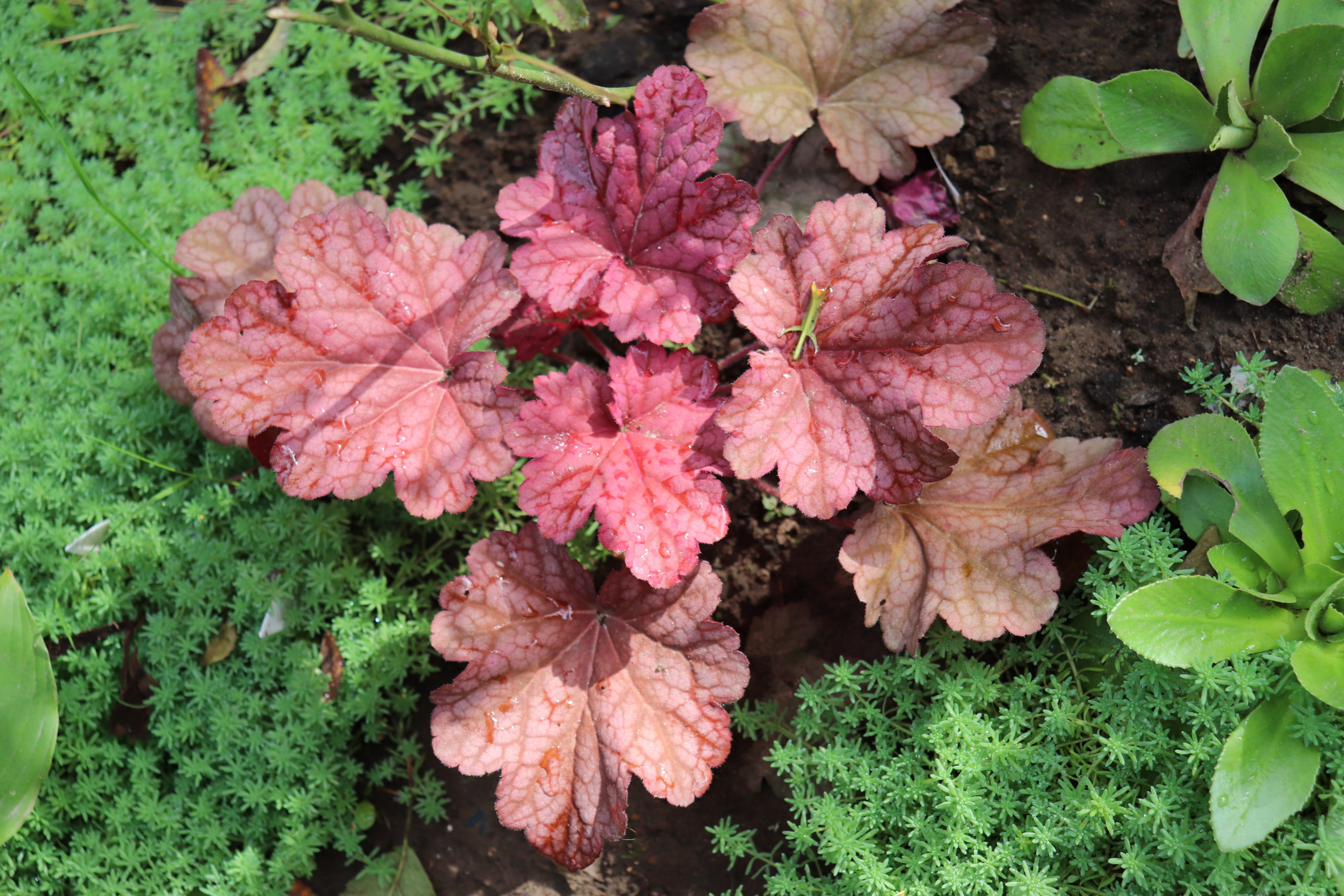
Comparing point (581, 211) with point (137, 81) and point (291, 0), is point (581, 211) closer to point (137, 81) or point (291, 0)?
point (291, 0)

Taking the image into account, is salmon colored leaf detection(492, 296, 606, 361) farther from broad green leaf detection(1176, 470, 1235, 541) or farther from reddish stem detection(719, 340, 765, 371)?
broad green leaf detection(1176, 470, 1235, 541)

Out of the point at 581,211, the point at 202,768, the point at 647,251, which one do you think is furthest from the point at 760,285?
the point at 202,768

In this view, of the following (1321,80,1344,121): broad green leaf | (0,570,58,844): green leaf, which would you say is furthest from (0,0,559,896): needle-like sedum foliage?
(1321,80,1344,121): broad green leaf

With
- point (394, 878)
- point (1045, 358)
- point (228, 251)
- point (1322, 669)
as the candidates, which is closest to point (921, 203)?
point (1045, 358)

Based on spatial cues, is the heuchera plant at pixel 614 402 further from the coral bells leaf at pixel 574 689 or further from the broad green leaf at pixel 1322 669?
the broad green leaf at pixel 1322 669

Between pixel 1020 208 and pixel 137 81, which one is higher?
pixel 137 81

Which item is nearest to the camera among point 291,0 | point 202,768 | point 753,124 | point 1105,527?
point 1105,527

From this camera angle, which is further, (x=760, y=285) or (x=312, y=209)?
(x=312, y=209)

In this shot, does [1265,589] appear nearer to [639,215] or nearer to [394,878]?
[639,215]
